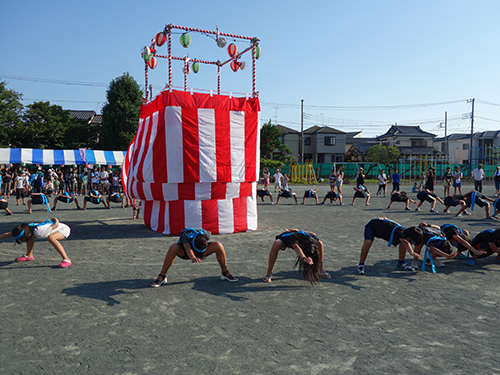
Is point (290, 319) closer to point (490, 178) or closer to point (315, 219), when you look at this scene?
point (315, 219)

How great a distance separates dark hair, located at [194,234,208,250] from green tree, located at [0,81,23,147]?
3436 centimetres

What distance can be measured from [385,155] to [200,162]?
41.1 m

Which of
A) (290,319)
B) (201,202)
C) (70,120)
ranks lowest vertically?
(290,319)

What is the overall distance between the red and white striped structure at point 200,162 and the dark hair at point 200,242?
446 centimetres

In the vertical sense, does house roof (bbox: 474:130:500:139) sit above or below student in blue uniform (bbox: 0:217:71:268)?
above

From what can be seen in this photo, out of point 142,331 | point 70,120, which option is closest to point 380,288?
point 142,331

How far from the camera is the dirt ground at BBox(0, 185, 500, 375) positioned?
351 cm

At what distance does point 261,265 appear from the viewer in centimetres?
704

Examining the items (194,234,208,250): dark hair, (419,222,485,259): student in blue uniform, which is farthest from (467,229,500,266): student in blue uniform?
(194,234,208,250): dark hair

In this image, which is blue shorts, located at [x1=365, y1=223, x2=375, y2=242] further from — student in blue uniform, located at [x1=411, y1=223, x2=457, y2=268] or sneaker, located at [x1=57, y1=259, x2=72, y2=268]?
sneaker, located at [x1=57, y1=259, x2=72, y2=268]

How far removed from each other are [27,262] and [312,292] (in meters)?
5.39

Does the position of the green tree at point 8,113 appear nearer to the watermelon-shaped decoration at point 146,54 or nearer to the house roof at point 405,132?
the watermelon-shaped decoration at point 146,54

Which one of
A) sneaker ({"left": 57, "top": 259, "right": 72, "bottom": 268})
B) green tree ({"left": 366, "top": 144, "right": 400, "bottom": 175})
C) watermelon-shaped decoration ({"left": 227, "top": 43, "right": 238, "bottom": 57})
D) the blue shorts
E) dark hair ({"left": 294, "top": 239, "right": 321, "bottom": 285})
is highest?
watermelon-shaped decoration ({"left": 227, "top": 43, "right": 238, "bottom": 57})

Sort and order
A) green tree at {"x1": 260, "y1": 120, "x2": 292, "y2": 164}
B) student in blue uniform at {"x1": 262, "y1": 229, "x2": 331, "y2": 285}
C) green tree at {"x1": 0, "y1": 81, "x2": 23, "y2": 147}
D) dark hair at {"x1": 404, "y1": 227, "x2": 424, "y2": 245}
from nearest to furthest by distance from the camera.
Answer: student in blue uniform at {"x1": 262, "y1": 229, "x2": 331, "y2": 285} < dark hair at {"x1": 404, "y1": 227, "x2": 424, "y2": 245} < green tree at {"x1": 0, "y1": 81, "x2": 23, "y2": 147} < green tree at {"x1": 260, "y1": 120, "x2": 292, "y2": 164}
